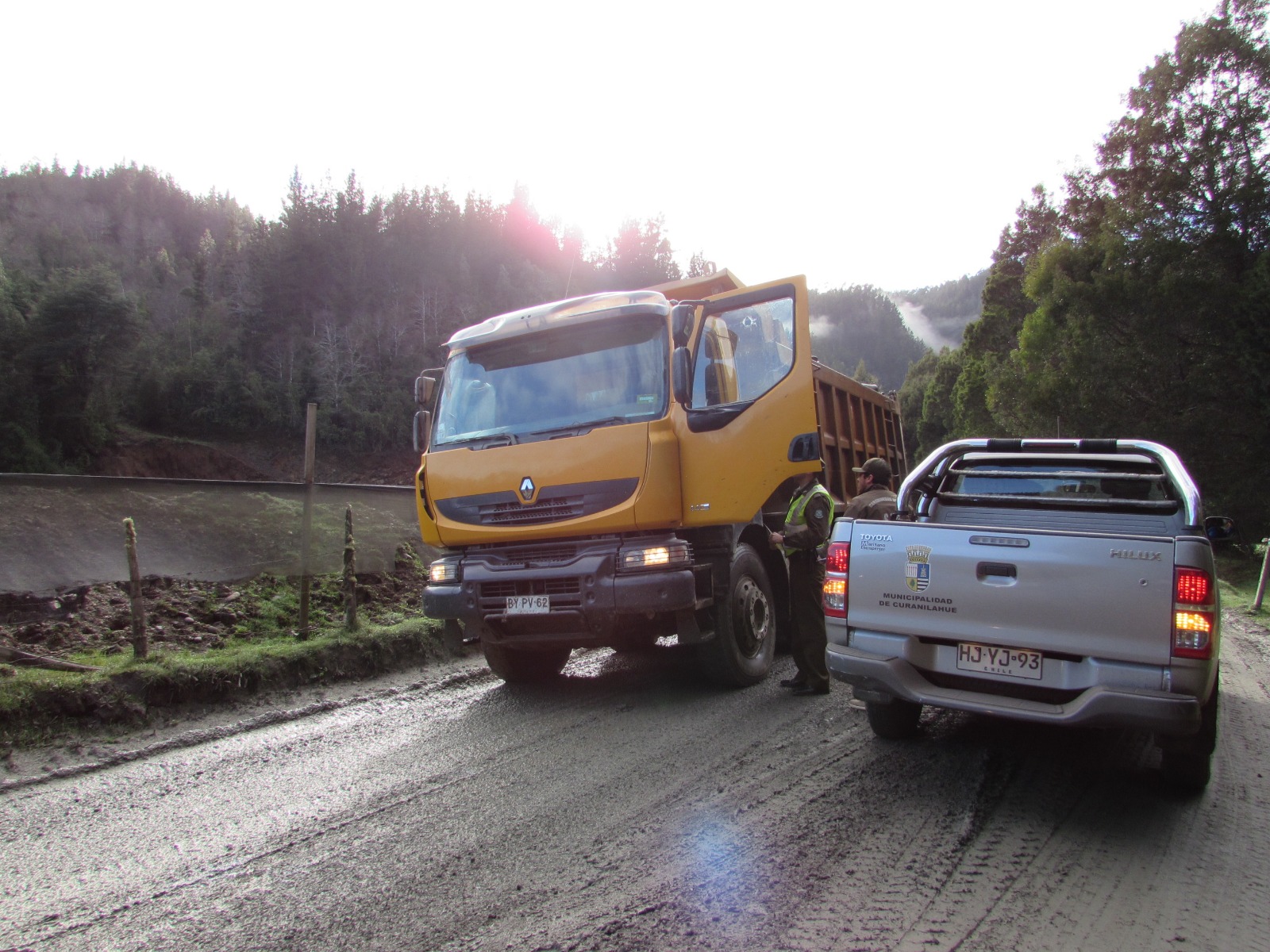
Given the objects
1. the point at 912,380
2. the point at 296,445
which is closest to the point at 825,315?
the point at 912,380

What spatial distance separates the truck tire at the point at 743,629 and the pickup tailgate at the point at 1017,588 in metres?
1.86

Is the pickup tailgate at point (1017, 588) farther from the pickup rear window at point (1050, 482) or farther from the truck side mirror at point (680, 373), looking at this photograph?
the truck side mirror at point (680, 373)

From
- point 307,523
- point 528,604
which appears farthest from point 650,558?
point 307,523

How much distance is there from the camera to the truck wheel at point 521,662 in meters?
6.77

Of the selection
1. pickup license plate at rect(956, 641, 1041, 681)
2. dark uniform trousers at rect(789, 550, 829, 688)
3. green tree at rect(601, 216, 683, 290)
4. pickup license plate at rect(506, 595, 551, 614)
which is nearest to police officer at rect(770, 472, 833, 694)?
dark uniform trousers at rect(789, 550, 829, 688)

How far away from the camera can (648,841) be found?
11.5ft

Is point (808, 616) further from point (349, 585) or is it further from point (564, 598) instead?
point (349, 585)

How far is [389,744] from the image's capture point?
17.0 ft

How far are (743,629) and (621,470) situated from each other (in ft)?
5.56

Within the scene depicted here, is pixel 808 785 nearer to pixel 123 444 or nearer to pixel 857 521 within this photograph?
pixel 857 521

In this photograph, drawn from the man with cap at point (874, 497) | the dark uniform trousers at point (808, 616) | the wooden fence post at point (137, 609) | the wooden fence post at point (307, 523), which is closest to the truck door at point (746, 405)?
the man with cap at point (874, 497)

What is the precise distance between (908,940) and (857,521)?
7.04 ft

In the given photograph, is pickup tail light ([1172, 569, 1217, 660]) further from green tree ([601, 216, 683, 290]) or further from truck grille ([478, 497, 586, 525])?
green tree ([601, 216, 683, 290])

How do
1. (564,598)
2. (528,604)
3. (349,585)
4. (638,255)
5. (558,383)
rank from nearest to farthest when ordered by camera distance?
1. (564,598)
2. (528,604)
3. (558,383)
4. (349,585)
5. (638,255)
